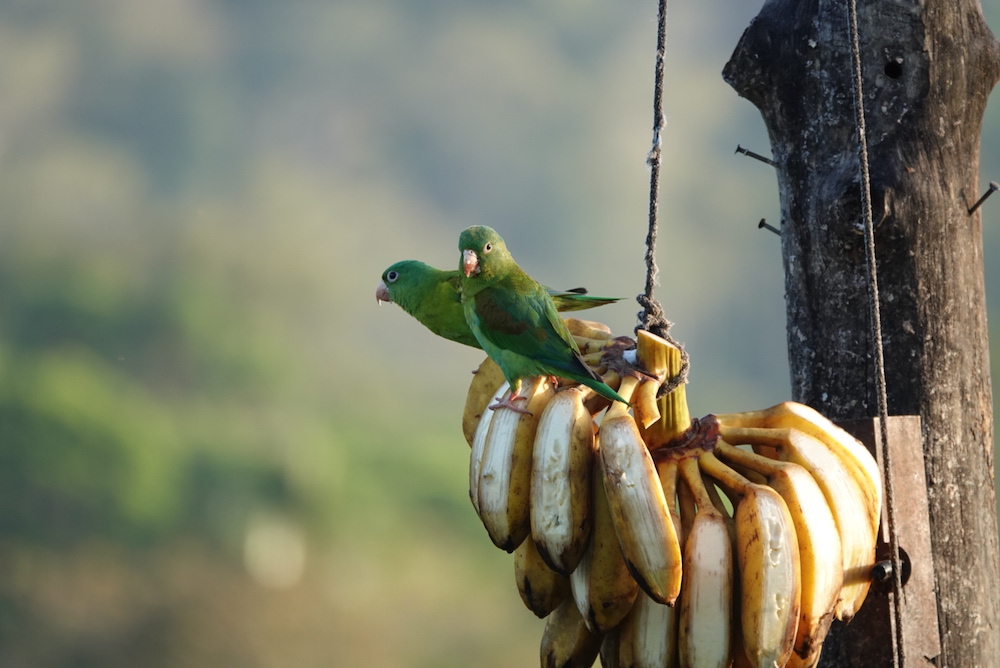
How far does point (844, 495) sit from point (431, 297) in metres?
1.10

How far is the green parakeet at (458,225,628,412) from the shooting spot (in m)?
1.33

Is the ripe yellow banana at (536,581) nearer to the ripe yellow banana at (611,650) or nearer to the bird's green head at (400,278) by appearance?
the ripe yellow banana at (611,650)

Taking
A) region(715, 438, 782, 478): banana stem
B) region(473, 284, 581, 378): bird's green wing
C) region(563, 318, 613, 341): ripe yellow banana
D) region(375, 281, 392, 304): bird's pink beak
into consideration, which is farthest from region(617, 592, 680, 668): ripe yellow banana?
region(375, 281, 392, 304): bird's pink beak

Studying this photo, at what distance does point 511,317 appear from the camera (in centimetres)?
153

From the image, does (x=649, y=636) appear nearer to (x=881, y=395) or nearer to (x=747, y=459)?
(x=747, y=459)

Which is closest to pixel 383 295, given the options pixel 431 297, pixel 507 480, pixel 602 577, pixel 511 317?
pixel 431 297

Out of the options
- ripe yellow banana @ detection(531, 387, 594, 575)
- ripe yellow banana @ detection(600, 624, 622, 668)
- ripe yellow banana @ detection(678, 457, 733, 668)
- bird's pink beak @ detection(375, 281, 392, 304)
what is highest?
bird's pink beak @ detection(375, 281, 392, 304)

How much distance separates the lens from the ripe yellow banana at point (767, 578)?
1.01 m

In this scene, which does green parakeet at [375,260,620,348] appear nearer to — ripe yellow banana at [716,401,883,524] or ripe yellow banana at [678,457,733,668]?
ripe yellow banana at [716,401,883,524]

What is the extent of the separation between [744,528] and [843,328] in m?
0.68

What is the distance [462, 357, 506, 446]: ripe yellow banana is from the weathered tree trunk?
0.61 m

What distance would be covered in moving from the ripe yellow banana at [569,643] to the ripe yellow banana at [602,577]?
11 centimetres

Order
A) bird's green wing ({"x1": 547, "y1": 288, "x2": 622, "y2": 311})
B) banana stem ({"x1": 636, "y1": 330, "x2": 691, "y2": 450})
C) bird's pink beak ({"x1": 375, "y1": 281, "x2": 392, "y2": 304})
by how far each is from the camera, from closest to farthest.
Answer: banana stem ({"x1": 636, "y1": 330, "x2": 691, "y2": 450})
bird's green wing ({"x1": 547, "y1": 288, "x2": 622, "y2": 311})
bird's pink beak ({"x1": 375, "y1": 281, "x2": 392, "y2": 304})

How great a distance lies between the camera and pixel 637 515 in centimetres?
101
